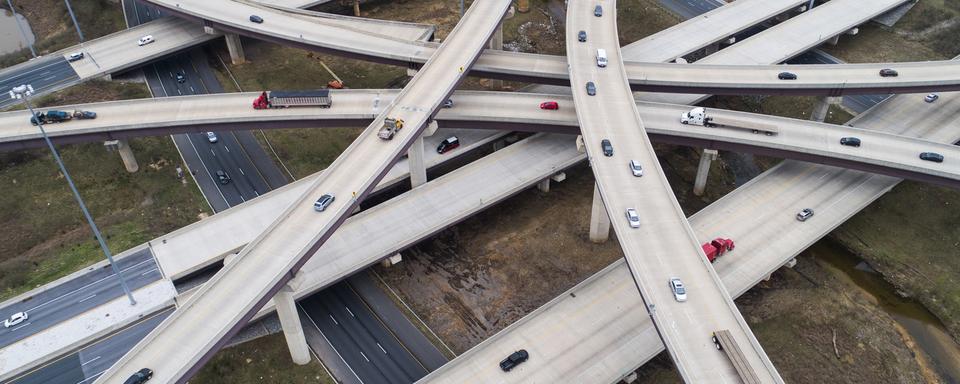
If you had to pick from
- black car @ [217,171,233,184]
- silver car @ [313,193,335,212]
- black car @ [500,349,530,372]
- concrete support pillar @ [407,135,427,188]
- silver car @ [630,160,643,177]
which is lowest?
black car @ [500,349,530,372]

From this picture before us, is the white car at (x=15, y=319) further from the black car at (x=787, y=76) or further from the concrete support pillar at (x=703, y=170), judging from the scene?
the black car at (x=787, y=76)

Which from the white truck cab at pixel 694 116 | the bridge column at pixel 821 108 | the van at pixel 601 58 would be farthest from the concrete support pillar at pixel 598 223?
the bridge column at pixel 821 108

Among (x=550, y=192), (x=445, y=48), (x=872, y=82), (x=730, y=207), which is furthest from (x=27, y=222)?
(x=872, y=82)

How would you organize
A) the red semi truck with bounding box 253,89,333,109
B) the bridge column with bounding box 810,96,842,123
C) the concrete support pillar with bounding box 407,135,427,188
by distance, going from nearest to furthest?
the concrete support pillar with bounding box 407,135,427,188 < the red semi truck with bounding box 253,89,333,109 < the bridge column with bounding box 810,96,842,123

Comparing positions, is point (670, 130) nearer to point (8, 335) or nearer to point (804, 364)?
point (804, 364)

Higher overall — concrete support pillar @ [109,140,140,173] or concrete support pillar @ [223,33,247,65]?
concrete support pillar @ [223,33,247,65]

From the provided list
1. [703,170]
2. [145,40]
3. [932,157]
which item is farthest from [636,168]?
[145,40]

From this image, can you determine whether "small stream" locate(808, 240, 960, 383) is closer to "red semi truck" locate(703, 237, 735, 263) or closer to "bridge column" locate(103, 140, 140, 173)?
"red semi truck" locate(703, 237, 735, 263)

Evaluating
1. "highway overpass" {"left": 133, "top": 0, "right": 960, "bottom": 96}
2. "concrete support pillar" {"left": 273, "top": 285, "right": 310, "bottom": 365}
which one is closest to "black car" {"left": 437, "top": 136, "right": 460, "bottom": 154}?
"highway overpass" {"left": 133, "top": 0, "right": 960, "bottom": 96}
